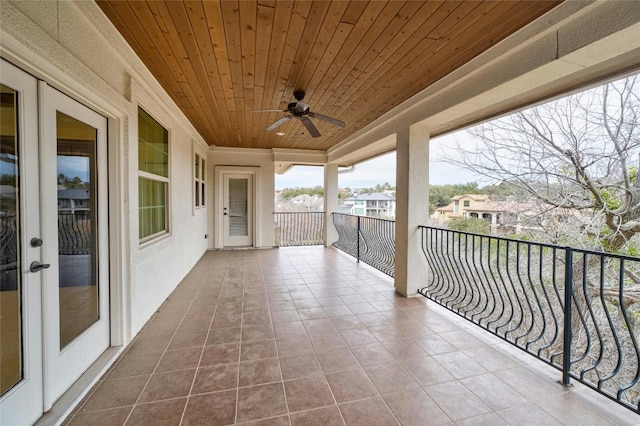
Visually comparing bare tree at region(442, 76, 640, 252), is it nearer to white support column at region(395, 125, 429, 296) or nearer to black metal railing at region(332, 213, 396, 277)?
white support column at region(395, 125, 429, 296)

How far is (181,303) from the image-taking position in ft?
10.8

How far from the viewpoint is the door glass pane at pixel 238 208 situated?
692cm

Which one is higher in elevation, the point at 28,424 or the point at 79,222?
the point at 79,222

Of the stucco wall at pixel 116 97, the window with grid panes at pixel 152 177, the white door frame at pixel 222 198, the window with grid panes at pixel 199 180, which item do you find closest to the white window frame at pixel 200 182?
the window with grid panes at pixel 199 180

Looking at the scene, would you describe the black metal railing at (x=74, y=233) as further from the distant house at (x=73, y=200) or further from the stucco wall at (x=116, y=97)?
the stucco wall at (x=116, y=97)

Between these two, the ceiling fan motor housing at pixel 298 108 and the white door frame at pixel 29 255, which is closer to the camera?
the white door frame at pixel 29 255

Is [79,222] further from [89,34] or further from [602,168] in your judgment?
[602,168]

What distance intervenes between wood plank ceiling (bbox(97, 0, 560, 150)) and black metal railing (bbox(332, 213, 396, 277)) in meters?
2.11

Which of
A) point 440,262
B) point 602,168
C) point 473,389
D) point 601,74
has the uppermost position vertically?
point 601,74

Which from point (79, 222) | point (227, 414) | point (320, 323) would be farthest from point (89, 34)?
point (320, 323)

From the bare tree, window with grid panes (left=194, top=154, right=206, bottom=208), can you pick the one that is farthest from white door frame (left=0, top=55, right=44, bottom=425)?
the bare tree

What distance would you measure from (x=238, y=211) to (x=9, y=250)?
5.66 metres

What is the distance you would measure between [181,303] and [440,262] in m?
3.17

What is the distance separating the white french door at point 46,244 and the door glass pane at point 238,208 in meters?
4.83
